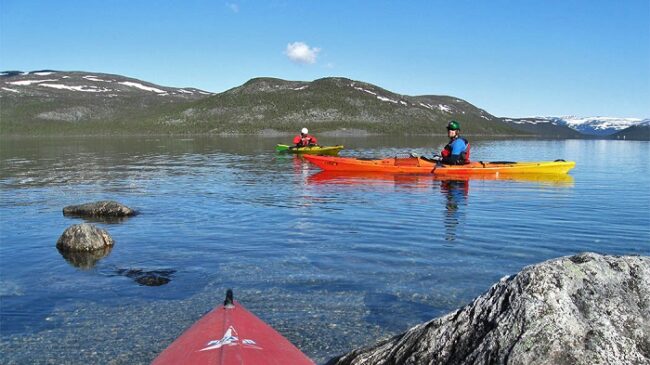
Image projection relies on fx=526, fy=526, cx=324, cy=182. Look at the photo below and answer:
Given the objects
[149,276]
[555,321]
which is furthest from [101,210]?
[555,321]

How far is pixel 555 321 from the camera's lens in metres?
4.80

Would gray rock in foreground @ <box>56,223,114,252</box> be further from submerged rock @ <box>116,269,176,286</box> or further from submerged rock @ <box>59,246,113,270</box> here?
submerged rock @ <box>116,269,176,286</box>

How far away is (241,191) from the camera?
87.5ft

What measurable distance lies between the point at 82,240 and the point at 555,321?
12.8 m

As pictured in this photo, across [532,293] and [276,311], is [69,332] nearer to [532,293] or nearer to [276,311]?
[276,311]

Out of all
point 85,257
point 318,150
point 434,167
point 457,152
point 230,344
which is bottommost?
point 85,257

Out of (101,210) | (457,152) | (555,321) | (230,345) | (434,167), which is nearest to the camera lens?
(555,321)

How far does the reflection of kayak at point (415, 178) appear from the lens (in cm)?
3005

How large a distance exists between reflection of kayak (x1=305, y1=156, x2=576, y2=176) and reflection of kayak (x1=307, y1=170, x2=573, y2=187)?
0.24m

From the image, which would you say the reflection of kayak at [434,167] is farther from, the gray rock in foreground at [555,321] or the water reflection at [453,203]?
the gray rock in foreground at [555,321]

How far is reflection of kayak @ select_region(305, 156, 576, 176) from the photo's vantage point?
3125 centimetres

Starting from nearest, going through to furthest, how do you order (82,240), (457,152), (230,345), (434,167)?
(230,345) < (82,240) < (457,152) < (434,167)

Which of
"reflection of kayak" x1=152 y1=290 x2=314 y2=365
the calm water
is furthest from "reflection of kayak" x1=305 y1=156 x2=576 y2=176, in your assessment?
"reflection of kayak" x1=152 y1=290 x2=314 y2=365

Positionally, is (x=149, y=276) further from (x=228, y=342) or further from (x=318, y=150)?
(x=318, y=150)
